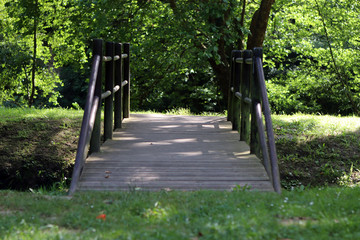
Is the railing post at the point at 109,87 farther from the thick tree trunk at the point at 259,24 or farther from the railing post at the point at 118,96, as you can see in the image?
the thick tree trunk at the point at 259,24

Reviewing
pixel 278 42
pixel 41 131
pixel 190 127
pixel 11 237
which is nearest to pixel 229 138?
pixel 190 127

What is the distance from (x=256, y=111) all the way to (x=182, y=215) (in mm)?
2656

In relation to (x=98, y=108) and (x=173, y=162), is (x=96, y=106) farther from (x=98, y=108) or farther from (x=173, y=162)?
(x=173, y=162)

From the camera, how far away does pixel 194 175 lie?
18.5 feet

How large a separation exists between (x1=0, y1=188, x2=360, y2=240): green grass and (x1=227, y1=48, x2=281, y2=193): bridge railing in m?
0.63

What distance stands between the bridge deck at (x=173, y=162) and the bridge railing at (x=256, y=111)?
0.17 m

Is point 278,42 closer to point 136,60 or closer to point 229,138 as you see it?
point 136,60

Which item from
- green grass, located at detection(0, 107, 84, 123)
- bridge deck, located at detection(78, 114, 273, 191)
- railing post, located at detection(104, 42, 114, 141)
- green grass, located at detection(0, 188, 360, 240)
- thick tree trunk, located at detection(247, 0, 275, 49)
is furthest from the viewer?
thick tree trunk, located at detection(247, 0, 275, 49)

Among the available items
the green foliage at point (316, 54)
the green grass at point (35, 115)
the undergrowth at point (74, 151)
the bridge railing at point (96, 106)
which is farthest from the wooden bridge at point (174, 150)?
the green foliage at point (316, 54)

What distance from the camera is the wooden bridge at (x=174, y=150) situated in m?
5.38

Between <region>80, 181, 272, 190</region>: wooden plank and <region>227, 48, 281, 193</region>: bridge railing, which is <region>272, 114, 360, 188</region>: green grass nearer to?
<region>227, 48, 281, 193</region>: bridge railing

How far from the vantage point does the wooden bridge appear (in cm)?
538

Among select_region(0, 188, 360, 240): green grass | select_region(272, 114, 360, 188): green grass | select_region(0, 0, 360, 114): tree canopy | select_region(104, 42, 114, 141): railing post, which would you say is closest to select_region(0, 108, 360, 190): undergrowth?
select_region(272, 114, 360, 188): green grass

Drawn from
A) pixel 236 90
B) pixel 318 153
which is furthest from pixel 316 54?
pixel 318 153
